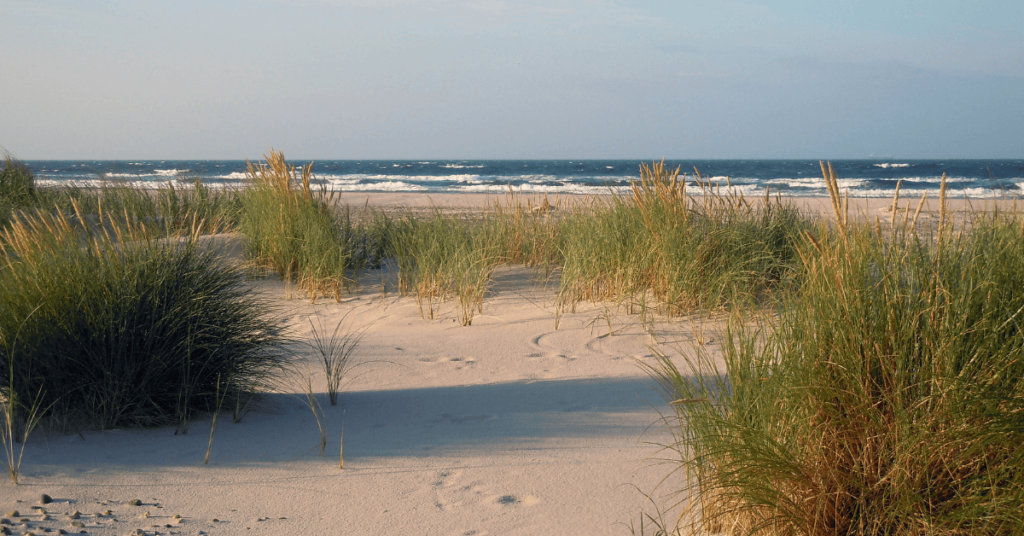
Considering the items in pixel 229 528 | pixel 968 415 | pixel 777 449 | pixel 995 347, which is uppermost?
pixel 995 347

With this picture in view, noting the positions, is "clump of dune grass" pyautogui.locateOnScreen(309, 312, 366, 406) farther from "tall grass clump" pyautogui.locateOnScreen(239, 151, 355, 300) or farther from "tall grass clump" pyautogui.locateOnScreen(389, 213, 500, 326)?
"tall grass clump" pyautogui.locateOnScreen(239, 151, 355, 300)

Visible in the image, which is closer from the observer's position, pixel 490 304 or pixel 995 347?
pixel 995 347

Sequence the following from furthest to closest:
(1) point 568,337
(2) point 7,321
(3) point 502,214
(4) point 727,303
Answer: (3) point 502,214 → (4) point 727,303 → (1) point 568,337 → (2) point 7,321

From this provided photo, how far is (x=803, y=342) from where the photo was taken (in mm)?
2018

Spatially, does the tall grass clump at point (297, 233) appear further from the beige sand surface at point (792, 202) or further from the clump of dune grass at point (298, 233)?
the beige sand surface at point (792, 202)

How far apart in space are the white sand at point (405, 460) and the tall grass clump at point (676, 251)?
0.95 metres

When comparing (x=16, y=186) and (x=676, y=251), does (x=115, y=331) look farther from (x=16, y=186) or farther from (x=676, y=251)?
(x=16, y=186)

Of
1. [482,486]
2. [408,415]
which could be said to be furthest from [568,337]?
[482,486]

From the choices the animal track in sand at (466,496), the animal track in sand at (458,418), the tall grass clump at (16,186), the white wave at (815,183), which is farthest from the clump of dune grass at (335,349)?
the white wave at (815,183)

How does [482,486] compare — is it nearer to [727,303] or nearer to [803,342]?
[803,342]

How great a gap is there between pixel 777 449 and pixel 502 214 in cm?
629

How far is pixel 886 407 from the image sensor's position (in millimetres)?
1867

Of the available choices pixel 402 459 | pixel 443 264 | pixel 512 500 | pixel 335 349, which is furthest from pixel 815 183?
pixel 512 500

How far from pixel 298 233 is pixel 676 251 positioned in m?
3.84
